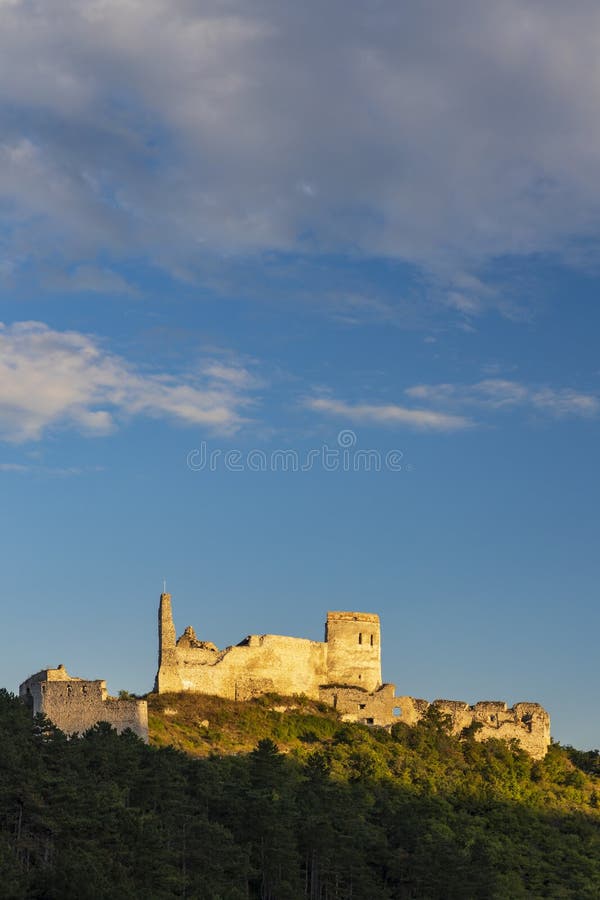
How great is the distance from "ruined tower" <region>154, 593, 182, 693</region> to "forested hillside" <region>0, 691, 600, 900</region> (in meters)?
1.19

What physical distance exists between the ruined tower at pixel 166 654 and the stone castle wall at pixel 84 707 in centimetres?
808

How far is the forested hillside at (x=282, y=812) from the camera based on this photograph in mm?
67000

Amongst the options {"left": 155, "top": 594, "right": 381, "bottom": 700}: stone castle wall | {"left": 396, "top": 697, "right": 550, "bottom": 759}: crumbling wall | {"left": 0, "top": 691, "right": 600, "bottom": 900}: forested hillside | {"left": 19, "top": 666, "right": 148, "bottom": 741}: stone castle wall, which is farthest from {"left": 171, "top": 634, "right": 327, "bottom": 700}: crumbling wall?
{"left": 19, "top": 666, "right": 148, "bottom": 741}: stone castle wall

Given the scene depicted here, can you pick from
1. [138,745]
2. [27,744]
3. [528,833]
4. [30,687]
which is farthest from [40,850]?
[528,833]

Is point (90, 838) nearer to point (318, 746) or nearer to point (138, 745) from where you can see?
point (138, 745)

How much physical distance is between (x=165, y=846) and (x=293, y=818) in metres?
9.34

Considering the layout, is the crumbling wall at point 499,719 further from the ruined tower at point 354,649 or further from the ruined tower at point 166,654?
the ruined tower at point 166,654

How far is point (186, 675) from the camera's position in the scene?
98.7 meters

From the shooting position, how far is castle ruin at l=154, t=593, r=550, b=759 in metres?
99.1

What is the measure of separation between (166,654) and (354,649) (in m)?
13.3

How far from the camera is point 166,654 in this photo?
98438 mm

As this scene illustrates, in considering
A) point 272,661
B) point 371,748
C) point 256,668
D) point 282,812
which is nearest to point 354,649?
point 272,661

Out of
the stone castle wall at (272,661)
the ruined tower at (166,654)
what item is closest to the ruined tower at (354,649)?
the stone castle wall at (272,661)

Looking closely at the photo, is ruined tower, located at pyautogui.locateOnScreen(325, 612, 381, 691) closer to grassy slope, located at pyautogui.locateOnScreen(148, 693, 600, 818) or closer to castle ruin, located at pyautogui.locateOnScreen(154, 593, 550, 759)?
castle ruin, located at pyautogui.locateOnScreen(154, 593, 550, 759)
